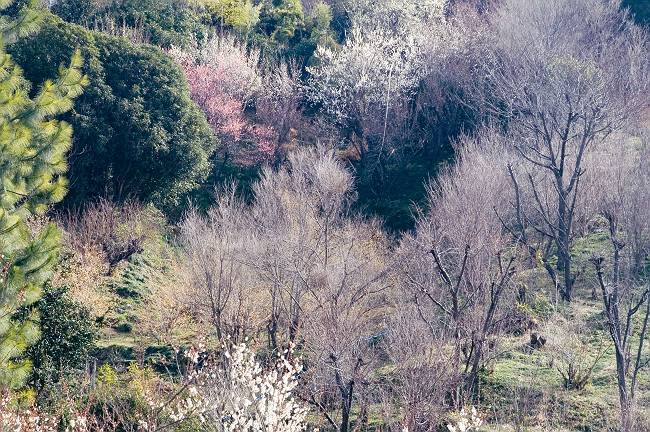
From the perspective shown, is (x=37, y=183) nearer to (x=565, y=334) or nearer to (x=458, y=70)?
(x=565, y=334)

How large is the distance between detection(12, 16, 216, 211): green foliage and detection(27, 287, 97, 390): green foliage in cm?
694

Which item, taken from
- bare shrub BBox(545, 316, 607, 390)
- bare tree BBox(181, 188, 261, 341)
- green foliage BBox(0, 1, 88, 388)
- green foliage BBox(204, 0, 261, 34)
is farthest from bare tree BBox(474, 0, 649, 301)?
green foliage BBox(204, 0, 261, 34)

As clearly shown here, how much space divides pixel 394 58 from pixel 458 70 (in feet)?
7.83

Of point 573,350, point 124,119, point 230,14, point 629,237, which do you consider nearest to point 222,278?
point 573,350

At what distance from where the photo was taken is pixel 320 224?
59.9ft

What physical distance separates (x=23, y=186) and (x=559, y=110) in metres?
12.2

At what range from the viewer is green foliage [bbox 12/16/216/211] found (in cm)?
2025

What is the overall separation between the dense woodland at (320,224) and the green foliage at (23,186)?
4cm

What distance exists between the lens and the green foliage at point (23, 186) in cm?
1017

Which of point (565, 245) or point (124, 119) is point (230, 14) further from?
point (565, 245)

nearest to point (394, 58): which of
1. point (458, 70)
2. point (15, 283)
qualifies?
point (458, 70)

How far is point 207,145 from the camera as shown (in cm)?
2294

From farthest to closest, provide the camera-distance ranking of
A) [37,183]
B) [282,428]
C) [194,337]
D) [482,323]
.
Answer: [194,337] < [482,323] < [37,183] < [282,428]

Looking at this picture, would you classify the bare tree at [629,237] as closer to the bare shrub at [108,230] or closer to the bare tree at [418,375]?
the bare tree at [418,375]
